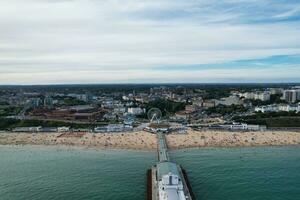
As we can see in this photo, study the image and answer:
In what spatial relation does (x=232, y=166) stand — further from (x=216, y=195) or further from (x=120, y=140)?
(x=120, y=140)

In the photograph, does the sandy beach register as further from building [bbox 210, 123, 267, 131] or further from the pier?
the pier

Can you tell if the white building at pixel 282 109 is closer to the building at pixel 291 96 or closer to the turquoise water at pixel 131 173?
the building at pixel 291 96

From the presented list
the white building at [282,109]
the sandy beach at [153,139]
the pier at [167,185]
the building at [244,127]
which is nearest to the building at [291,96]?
the white building at [282,109]

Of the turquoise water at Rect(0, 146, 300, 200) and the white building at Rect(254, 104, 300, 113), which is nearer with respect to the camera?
the turquoise water at Rect(0, 146, 300, 200)

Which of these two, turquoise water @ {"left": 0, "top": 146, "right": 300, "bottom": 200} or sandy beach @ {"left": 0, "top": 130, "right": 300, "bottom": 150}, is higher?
sandy beach @ {"left": 0, "top": 130, "right": 300, "bottom": 150}

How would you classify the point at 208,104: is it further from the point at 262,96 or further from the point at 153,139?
the point at 153,139

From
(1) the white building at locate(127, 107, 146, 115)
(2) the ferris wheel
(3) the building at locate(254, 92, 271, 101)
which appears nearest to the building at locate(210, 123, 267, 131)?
(2) the ferris wheel

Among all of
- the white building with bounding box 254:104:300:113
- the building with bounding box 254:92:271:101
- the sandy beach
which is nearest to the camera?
the sandy beach
